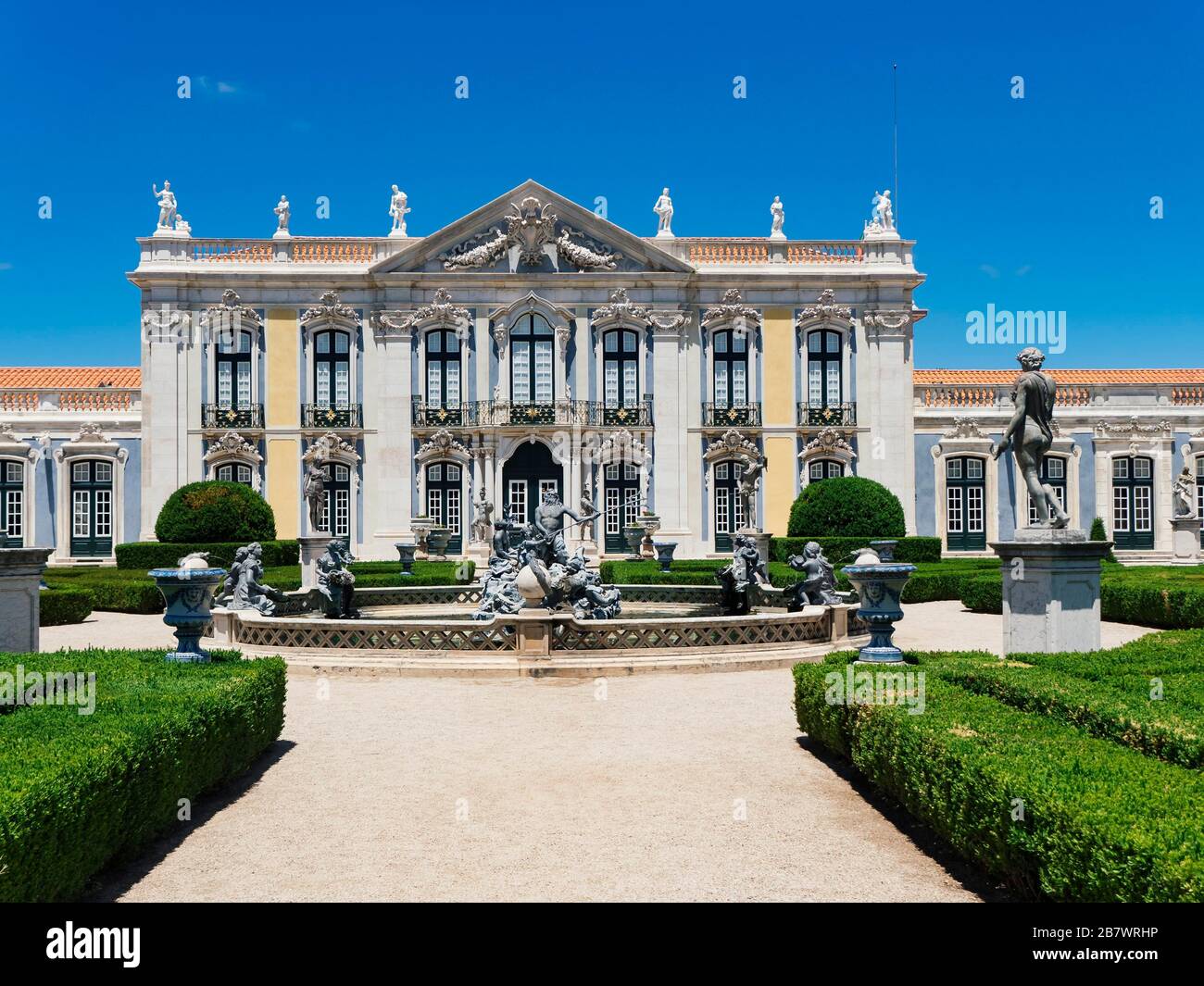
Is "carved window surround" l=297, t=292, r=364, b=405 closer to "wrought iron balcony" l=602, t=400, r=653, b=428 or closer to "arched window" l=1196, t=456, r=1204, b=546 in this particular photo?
"wrought iron balcony" l=602, t=400, r=653, b=428

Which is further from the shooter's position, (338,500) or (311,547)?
(338,500)

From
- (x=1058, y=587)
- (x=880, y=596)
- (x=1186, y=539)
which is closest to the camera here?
(x=880, y=596)

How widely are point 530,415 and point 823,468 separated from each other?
990 cm

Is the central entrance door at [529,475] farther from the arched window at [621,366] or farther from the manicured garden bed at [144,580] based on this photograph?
the manicured garden bed at [144,580]

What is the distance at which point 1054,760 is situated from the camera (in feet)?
16.1

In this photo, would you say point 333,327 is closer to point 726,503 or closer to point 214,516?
point 214,516

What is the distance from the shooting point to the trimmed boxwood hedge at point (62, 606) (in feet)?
57.3

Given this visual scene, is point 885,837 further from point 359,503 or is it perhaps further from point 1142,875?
point 359,503

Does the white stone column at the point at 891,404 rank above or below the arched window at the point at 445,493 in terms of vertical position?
above

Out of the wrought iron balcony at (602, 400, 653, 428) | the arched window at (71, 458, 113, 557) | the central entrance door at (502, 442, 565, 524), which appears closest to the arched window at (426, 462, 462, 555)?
the central entrance door at (502, 442, 565, 524)

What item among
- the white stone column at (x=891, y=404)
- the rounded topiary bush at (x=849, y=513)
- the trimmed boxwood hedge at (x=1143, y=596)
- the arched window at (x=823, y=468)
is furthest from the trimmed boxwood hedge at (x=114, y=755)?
the white stone column at (x=891, y=404)

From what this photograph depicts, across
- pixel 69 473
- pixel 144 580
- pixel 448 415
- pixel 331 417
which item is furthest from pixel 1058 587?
pixel 69 473

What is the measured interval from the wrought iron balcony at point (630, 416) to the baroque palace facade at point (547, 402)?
7 centimetres

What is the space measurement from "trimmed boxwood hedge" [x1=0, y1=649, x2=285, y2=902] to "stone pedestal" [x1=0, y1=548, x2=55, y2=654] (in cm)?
209
